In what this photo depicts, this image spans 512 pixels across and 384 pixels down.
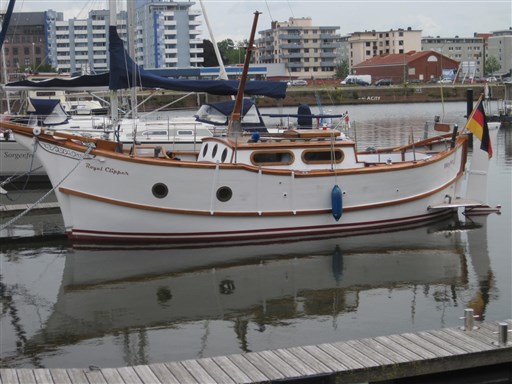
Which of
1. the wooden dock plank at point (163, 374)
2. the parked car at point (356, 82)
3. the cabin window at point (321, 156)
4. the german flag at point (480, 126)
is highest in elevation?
the parked car at point (356, 82)

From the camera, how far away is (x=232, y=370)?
10.5 meters

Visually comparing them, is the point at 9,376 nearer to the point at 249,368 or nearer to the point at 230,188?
the point at 249,368

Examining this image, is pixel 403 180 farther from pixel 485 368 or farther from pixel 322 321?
pixel 485 368

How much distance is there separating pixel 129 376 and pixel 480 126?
15.1m

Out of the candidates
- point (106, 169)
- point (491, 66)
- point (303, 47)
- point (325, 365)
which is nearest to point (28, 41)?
point (303, 47)

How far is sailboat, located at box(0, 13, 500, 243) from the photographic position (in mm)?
19547

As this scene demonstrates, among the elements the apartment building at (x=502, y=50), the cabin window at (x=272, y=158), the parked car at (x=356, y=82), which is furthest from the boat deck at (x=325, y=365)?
the apartment building at (x=502, y=50)

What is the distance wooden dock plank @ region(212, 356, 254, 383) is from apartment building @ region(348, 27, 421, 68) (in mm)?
167076

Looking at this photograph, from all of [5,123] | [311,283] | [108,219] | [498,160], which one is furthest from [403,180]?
[498,160]

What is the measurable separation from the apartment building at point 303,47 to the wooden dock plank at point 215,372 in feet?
473

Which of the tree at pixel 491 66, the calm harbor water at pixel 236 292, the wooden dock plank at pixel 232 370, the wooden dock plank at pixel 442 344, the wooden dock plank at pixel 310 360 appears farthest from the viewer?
the tree at pixel 491 66

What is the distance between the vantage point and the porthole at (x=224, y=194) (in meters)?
19.8

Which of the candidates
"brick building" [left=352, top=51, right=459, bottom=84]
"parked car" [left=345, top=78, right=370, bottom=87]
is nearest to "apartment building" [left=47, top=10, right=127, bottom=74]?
"brick building" [left=352, top=51, right=459, bottom=84]

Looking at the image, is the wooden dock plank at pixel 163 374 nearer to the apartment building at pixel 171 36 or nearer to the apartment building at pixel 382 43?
the apartment building at pixel 171 36
